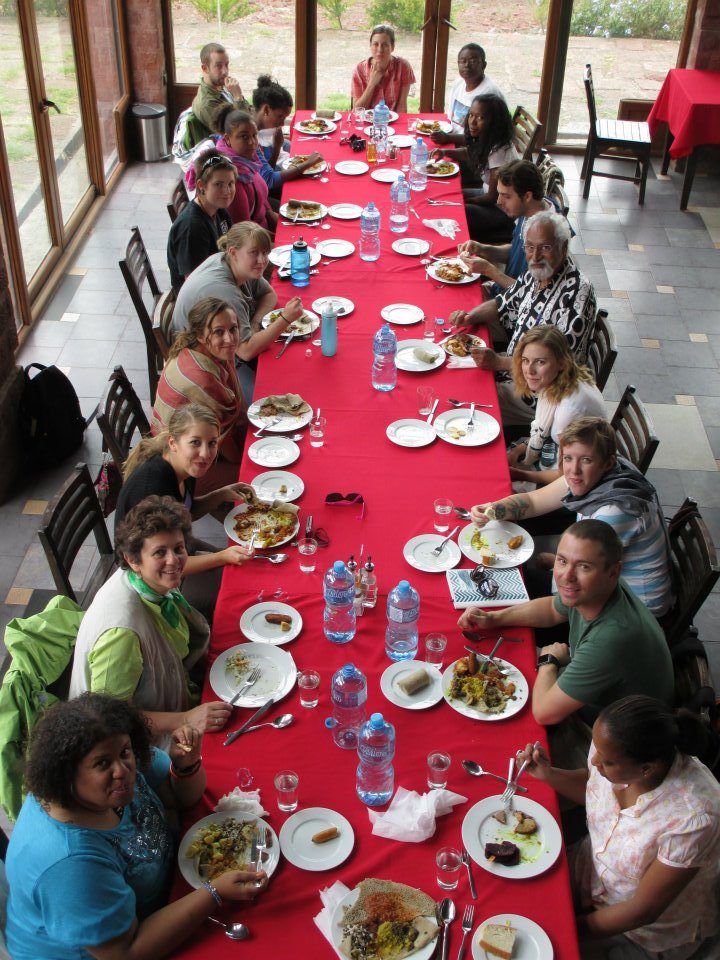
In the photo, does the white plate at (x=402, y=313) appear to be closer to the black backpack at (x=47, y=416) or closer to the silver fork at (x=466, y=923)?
the black backpack at (x=47, y=416)

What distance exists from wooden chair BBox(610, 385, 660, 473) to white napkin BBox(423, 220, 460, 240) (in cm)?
195

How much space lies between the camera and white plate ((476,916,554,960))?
229 cm

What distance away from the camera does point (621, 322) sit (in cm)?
681

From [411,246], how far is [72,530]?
2932mm

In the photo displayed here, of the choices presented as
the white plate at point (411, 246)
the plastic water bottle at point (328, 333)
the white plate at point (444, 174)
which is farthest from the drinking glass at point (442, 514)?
the white plate at point (444, 174)

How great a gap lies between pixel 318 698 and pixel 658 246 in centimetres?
615

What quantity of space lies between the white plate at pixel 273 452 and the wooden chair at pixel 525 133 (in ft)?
12.3

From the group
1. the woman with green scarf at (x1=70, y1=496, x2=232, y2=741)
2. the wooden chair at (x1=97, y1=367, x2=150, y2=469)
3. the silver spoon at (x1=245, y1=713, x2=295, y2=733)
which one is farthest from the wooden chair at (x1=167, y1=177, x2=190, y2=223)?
the silver spoon at (x1=245, y1=713, x2=295, y2=733)

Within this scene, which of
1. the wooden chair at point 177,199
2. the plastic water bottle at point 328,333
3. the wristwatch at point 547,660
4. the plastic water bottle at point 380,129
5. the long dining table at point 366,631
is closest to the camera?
the long dining table at point 366,631

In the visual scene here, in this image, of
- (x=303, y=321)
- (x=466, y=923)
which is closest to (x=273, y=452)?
→ (x=303, y=321)

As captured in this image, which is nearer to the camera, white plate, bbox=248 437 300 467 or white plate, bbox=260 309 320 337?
white plate, bbox=248 437 300 467

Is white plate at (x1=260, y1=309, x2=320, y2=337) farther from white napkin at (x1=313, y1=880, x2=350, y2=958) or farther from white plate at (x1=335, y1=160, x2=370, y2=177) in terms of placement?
Result: white napkin at (x1=313, y1=880, x2=350, y2=958)

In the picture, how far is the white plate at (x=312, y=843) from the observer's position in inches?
97.3

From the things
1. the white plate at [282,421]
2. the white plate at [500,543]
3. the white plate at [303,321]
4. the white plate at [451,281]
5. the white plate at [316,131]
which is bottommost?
the white plate at [500,543]
